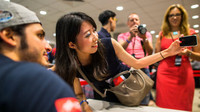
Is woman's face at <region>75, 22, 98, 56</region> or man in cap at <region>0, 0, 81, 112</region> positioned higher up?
woman's face at <region>75, 22, 98, 56</region>

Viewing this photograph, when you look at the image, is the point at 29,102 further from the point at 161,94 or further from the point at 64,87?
the point at 161,94

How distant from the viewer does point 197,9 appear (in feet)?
4.35

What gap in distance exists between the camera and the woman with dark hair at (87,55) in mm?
910

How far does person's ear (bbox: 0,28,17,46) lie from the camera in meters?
0.39

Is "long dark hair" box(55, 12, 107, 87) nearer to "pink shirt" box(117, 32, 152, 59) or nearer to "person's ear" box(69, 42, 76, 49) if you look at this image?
"person's ear" box(69, 42, 76, 49)

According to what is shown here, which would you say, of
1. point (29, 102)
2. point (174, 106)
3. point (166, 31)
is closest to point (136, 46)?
point (166, 31)

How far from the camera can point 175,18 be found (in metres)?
1.25

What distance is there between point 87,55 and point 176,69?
3.21 feet

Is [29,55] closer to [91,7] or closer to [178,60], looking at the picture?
[178,60]

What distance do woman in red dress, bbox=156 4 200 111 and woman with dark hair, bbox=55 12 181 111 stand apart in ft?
1.05

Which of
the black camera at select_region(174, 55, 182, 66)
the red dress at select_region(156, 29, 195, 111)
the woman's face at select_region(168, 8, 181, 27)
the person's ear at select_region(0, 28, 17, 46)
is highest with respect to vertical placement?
the woman's face at select_region(168, 8, 181, 27)

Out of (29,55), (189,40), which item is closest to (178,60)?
(189,40)

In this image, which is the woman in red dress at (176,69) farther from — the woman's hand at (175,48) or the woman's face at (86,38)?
the woman's face at (86,38)

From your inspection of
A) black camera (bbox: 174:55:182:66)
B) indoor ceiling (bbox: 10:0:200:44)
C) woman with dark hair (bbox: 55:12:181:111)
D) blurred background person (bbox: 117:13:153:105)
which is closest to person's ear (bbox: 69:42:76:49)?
woman with dark hair (bbox: 55:12:181:111)
